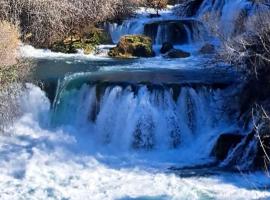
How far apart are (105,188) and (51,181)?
103 cm

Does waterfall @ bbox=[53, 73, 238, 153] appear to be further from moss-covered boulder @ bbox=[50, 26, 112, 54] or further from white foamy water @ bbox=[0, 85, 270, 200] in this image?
moss-covered boulder @ bbox=[50, 26, 112, 54]

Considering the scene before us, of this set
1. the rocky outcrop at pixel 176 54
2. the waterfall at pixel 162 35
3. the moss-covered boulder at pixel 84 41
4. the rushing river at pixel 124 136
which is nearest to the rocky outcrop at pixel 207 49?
the rocky outcrop at pixel 176 54

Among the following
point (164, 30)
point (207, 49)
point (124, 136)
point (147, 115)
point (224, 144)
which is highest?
point (164, 30)

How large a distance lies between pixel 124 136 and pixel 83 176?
206 cm

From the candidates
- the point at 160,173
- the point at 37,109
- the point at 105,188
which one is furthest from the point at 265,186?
the point at 37,109

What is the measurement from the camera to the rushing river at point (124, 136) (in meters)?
10.3

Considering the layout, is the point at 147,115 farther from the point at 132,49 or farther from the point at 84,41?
the point at 84,41

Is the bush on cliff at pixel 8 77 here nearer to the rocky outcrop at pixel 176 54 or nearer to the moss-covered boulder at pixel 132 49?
the moss-covered boulder at pixel 132 49

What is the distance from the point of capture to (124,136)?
12711 mm

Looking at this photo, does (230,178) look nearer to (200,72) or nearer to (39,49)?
(200,72)

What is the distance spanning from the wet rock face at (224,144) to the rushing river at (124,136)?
0.64 feet

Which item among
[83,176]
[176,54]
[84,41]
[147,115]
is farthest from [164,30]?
[83,176]

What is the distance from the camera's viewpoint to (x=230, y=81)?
44.7ft

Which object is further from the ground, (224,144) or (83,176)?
(224,144)
